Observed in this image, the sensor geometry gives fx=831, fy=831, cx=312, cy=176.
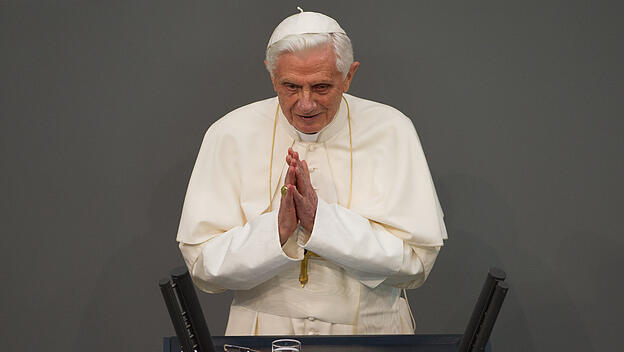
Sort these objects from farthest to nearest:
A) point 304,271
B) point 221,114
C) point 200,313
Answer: point 221,114 < point 304,271 < point 200,313

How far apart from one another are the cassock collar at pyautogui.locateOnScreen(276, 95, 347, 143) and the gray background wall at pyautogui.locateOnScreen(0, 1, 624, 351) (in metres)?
0.72

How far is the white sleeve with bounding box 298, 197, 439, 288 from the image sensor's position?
281 cm

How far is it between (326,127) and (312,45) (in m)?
0.44

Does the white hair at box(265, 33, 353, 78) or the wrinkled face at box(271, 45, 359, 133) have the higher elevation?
the white hair at box(265, 33, 353, 78)

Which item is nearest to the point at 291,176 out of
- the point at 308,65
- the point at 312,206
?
the point at 312,206

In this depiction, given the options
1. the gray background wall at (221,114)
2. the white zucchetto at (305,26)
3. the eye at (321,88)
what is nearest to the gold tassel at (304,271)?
the eye at (321,88)

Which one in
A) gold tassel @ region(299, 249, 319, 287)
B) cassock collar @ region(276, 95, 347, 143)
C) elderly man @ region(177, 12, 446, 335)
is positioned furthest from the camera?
cassock collar @ region(276, 95, 347, 143)

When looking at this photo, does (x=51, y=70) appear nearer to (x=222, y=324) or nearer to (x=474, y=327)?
(x=222, y=324)

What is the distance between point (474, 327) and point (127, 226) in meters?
2.20

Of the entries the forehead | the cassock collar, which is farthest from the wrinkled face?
the cassock collar

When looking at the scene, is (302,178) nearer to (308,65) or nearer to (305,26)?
(308,65)

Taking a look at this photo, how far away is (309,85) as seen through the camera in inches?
113

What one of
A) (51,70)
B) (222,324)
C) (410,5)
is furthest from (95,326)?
(410,5)

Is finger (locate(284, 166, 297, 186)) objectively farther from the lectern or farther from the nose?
the lectern
